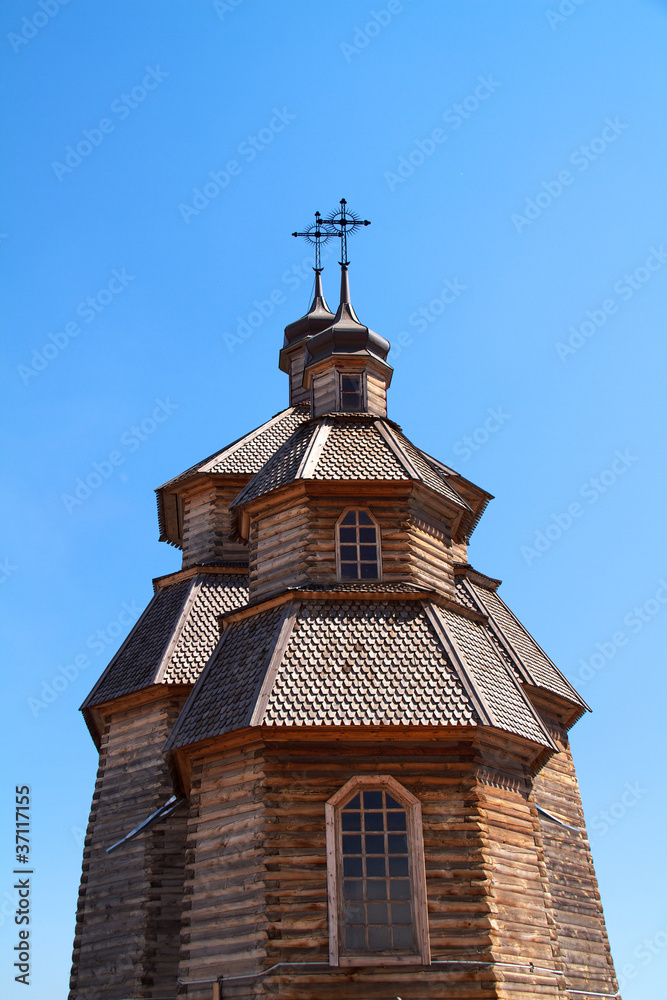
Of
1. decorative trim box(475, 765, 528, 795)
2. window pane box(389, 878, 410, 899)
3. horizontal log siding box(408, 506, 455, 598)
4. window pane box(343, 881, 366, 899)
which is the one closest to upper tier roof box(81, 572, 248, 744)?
horizontal log siding box(408, 506, 455, 598)

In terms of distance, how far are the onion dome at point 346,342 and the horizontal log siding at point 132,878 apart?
8351 millimetres

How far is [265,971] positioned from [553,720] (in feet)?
39.6

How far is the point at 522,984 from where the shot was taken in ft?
45.0

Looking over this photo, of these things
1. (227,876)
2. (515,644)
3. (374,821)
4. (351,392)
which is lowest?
(227,876)

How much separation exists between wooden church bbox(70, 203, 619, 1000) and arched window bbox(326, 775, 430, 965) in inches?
1.1

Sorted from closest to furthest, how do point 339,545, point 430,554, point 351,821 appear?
point 351,821 < point 339,545 < point 430,554

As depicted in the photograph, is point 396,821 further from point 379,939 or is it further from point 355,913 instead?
point 379,939

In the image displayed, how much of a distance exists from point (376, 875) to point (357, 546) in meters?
5.93

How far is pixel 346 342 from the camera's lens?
22000mm

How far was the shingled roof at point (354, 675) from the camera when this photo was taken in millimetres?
14648

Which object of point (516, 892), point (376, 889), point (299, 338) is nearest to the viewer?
point (376, 889)

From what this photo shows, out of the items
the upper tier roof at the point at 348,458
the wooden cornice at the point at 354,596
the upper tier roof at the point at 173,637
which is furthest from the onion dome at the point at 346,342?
the wooden cornice at the point at 354,596

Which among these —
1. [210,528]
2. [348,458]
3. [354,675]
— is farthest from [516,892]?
[210,528]

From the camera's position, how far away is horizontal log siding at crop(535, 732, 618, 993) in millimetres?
20094
